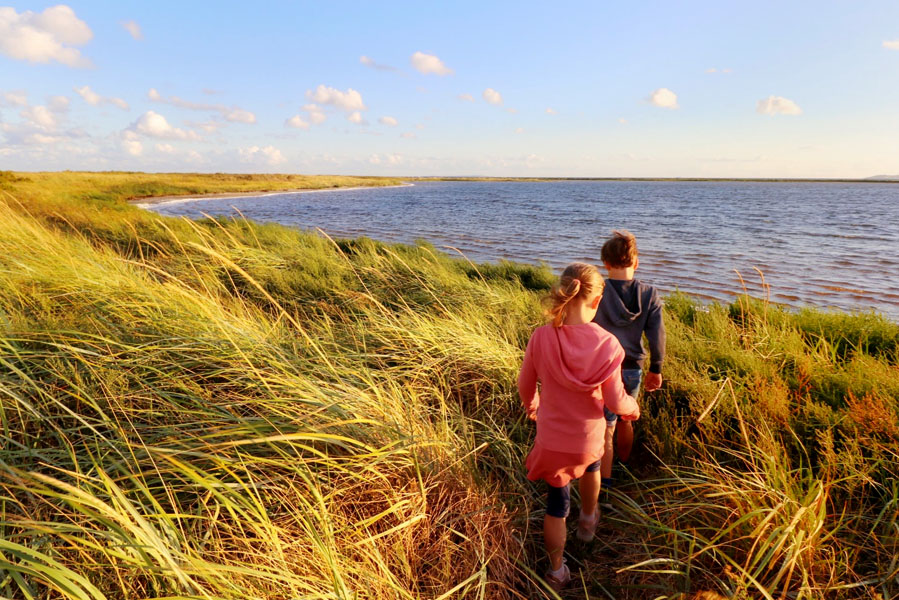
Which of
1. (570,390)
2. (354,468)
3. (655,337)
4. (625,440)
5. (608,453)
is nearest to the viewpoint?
(354,468)

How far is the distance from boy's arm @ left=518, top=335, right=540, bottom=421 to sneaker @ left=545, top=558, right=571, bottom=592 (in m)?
0.76

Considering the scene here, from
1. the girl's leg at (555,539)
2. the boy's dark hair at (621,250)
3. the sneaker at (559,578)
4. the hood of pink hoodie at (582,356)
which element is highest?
the boy's dark hair at (621,250)

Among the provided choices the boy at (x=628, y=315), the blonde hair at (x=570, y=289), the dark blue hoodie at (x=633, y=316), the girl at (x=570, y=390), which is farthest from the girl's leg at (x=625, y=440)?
the blonde hair at (x=570, y=289)

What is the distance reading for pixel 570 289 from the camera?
213 cm

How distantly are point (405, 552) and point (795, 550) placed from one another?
5.40 ft

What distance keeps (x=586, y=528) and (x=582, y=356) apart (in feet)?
3.61

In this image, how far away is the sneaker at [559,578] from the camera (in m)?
2.20

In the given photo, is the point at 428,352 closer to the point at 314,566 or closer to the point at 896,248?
the point at 314,566

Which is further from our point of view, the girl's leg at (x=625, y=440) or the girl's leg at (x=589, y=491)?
the girl's leg at (x=625, y=440)

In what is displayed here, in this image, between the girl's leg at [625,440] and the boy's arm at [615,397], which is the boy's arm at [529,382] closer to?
the boy's arm at [615,397]

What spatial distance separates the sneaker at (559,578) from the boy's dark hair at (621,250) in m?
1.80

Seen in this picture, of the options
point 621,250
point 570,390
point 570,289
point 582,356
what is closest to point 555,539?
point 570,390

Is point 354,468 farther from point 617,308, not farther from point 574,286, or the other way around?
point 617,308

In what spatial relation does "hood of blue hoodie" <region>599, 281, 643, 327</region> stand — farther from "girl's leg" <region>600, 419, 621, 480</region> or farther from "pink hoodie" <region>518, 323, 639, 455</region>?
"pink hoodie" <region>518, 323, 639, 455</region>
